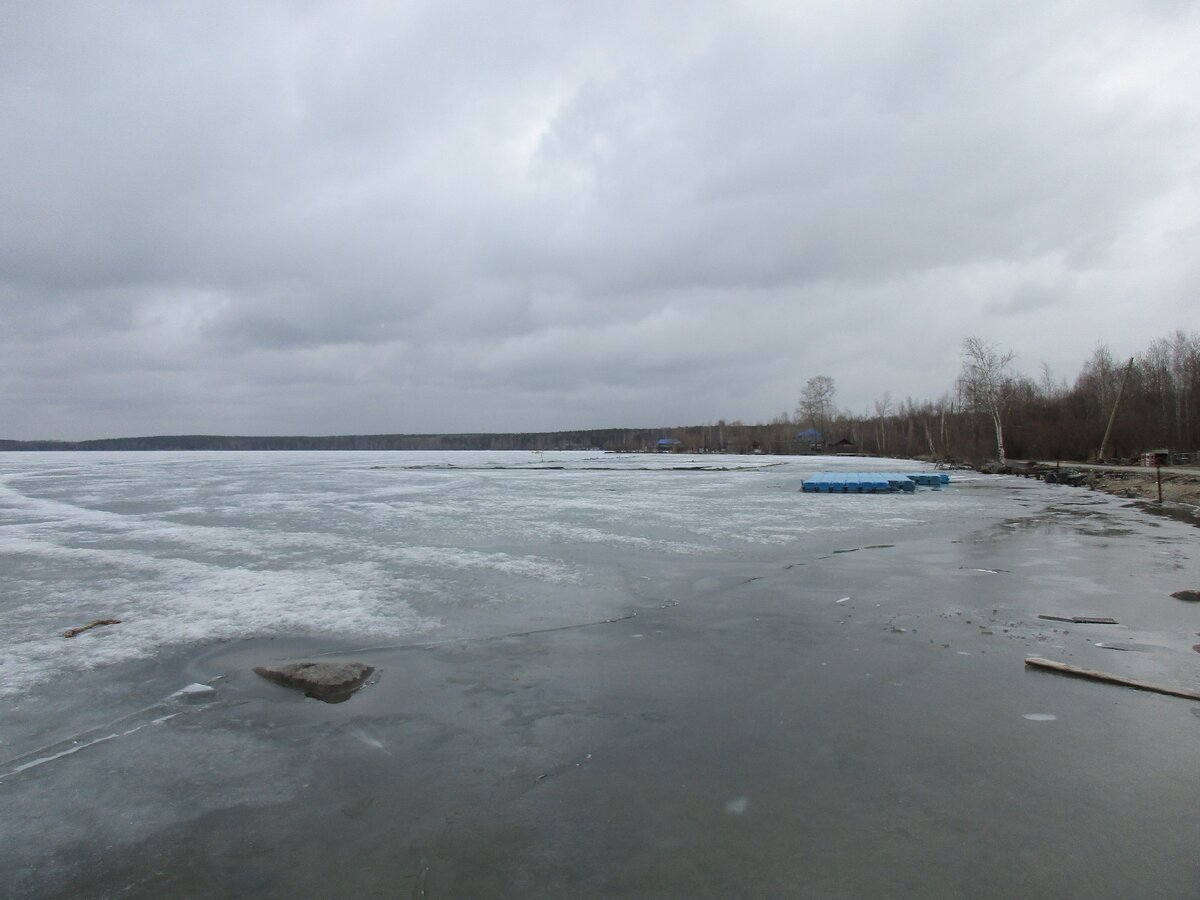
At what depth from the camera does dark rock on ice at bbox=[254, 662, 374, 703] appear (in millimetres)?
5352

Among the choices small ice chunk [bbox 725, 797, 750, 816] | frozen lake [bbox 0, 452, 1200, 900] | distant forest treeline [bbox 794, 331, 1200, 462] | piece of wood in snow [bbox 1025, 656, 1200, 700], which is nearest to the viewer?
frozen lake [bbox 0, 452, 1200, 900]

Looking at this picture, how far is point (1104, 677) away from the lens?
5277 millimetres

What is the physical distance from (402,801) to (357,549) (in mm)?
9219

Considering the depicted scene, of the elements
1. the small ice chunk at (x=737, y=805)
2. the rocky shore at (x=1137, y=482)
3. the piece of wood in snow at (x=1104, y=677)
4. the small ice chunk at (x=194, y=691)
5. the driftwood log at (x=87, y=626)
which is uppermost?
the rocky shore at (x=1137, y=482)

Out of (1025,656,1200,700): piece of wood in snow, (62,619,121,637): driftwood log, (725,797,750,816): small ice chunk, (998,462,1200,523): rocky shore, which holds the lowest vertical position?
(62,619,121,637): driftwood log

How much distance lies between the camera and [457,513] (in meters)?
18.5

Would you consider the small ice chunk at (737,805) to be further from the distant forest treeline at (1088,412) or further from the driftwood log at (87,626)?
the distant forest treeline at (1088,412)

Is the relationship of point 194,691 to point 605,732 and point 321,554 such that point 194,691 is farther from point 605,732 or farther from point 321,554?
point 321,554

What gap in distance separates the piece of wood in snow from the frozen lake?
0.14 metres

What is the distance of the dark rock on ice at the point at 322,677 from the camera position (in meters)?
5.35

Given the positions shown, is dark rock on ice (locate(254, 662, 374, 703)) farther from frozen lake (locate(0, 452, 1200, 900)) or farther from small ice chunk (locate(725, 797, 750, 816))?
small ice chunk (locate(725, 797, 750, 816))

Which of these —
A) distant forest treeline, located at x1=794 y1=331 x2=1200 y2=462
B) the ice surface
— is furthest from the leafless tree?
the ice surface

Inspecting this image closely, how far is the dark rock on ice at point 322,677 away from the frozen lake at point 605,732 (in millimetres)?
139

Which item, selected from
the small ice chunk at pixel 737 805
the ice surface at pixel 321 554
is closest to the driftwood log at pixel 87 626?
the ice surface at pixel 321 554
